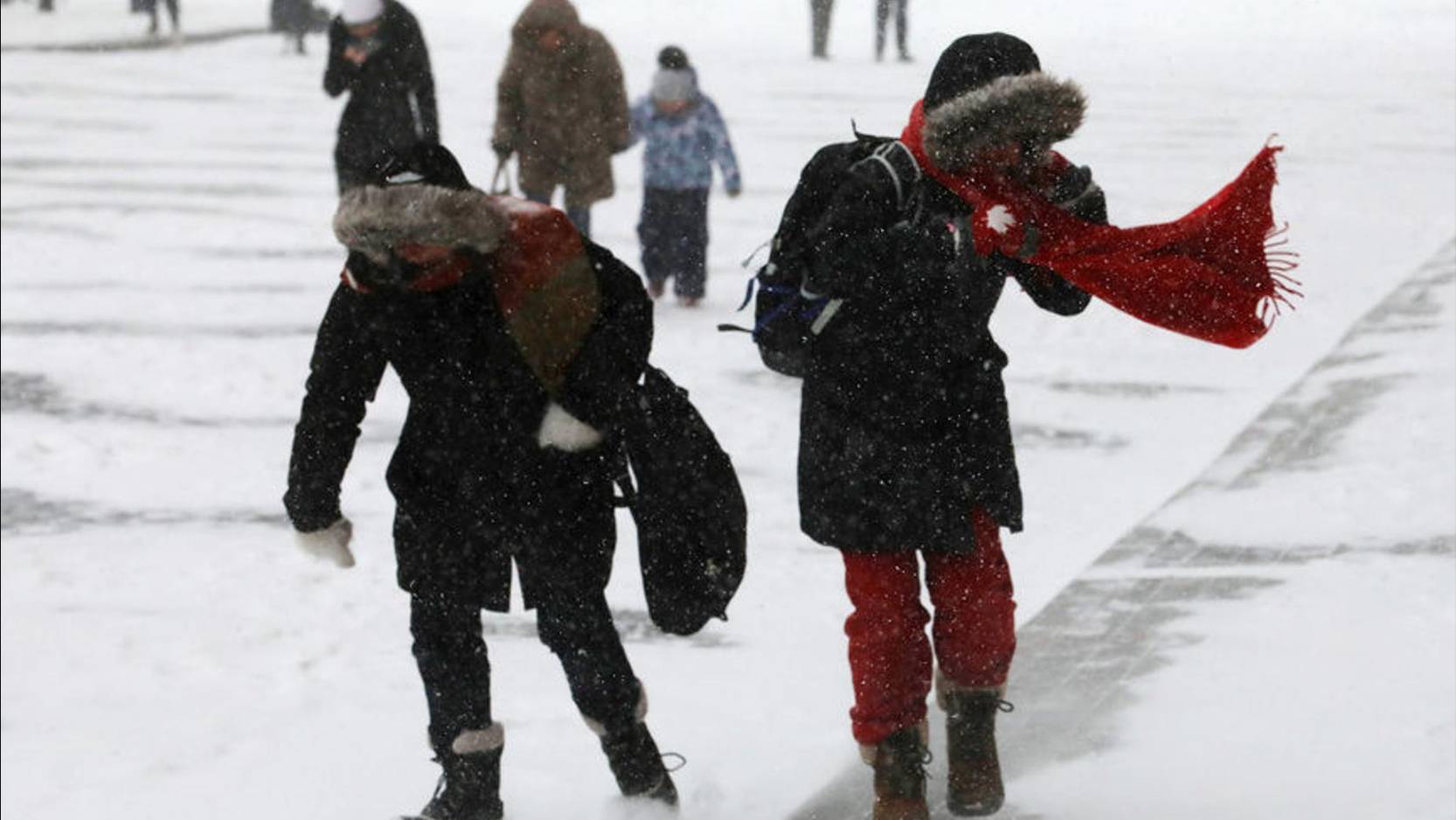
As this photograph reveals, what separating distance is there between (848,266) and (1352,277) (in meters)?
7.34

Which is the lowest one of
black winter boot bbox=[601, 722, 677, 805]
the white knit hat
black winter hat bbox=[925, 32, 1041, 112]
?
black winter boot bbox=[601, 722, 677, 805]

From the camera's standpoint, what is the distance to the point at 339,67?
1174 cm

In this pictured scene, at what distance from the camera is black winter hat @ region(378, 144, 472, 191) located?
4.09m

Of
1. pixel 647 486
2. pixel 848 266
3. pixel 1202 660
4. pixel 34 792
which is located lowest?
pixel 34 792

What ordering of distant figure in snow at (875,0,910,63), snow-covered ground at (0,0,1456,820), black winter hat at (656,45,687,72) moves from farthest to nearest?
distant figure in snow at (875,0,910,63), black winter hat at (656,45,687,72), snow-covered ground at (0,0,1456,820)

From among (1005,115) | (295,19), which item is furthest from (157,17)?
(1005,115)

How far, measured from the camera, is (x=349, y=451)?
4223mm

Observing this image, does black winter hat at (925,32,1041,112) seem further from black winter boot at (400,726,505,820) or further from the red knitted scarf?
black winter boot at (400,726,505,820)

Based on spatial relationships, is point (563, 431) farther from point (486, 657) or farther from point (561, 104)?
point (561, 104)

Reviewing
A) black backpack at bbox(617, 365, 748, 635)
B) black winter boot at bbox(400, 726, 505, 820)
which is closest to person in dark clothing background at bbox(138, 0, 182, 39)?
black winter boot at bbox(400, 726, 505, 820)

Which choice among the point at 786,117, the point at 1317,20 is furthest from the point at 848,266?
the point at 786,117

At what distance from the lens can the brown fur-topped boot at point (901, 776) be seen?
4359mm

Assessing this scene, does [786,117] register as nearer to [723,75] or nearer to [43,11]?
[723,75]

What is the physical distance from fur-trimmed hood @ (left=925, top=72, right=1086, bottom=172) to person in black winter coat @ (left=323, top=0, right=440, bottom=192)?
7.71 m
